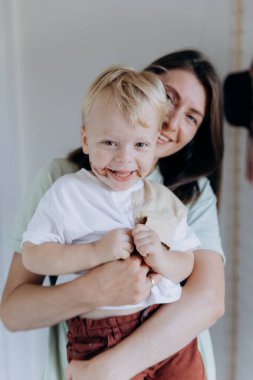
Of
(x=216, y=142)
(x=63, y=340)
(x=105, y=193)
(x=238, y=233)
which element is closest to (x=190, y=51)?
(x=216, y=142)

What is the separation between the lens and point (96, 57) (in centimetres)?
154

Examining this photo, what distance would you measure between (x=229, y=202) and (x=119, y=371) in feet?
2.72

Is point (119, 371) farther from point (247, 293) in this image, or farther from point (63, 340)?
point (247, 293)

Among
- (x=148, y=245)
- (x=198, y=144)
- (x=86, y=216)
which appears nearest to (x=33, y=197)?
(x=86, y=216)

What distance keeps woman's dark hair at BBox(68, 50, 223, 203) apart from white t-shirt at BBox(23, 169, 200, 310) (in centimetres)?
24

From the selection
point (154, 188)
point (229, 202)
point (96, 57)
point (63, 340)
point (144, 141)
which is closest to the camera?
point (144, 141)

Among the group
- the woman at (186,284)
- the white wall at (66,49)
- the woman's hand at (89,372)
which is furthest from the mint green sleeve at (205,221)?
the white wall at (66,49)

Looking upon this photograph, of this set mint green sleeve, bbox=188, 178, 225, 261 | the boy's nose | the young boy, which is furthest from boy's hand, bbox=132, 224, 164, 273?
mint green sleeve, bbox=188, 178, 225, 261

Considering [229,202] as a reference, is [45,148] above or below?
above

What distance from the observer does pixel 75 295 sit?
38.3 inches

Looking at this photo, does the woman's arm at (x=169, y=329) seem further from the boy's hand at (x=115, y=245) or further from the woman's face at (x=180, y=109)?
the woman's face at (x=180, y=109)

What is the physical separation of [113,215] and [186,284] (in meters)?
0.25

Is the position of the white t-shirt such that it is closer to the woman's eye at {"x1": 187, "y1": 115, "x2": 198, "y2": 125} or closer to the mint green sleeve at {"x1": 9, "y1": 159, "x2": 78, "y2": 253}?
the mint green sleeve at {"x1": 9, "y1": 159, "x2": 78, "y2": 253}

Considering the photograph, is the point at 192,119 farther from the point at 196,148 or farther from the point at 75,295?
the point at 75,295
